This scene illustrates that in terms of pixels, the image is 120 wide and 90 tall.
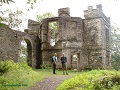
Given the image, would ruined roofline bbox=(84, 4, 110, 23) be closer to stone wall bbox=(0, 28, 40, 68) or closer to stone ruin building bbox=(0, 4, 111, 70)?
stone ruin building bbox=(0, 4, 111, 70)

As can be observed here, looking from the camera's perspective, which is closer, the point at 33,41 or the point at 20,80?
the point at 20,80

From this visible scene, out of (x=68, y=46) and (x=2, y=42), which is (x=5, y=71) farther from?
(x=68, y=46)

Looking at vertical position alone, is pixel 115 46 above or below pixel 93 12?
below

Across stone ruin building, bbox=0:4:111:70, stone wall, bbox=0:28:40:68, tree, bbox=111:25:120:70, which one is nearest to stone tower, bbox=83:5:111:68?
stone ruin building, bbox=0:4:111:70

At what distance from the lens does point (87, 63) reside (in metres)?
24.5

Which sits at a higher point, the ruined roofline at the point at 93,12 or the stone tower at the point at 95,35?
the ruined roofline at the point at 93,12

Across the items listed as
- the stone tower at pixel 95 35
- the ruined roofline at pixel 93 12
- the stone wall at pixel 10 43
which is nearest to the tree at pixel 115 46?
the stone tower at pixel 95 35

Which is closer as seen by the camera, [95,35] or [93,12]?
[95,35]

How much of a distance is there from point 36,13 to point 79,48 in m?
21.6

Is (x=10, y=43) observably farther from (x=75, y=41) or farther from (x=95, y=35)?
(x=95, y=35)

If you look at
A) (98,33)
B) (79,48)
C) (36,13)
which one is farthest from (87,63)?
(36,13)

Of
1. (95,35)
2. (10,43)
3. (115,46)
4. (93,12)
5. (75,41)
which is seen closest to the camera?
(10,43)

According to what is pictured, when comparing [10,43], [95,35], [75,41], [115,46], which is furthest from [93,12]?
[115,46]

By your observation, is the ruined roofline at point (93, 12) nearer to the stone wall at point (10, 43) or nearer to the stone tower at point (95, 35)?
the stone tower at point (95, 35)
